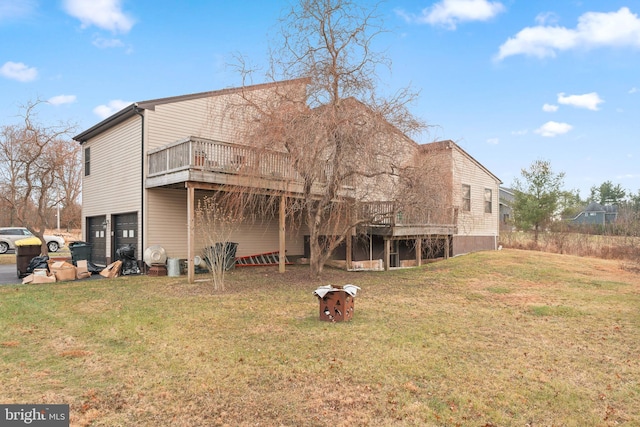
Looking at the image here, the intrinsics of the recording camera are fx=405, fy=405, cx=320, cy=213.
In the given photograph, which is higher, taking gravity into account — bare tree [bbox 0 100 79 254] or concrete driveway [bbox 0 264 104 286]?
bare tree [bbox 0 100 79 254]

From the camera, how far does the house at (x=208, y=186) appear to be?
10.6 meters

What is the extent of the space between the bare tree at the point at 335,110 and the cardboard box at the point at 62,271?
7.07 metres

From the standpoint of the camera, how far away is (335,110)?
31.3 feet

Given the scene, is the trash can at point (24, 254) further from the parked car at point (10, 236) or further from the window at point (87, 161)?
the parked car at point (10, 236)

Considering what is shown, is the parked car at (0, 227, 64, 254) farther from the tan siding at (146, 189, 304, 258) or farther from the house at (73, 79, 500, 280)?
the tan siding at (146, 189, 304, 258)

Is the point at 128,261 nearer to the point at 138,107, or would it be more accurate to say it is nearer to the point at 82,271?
the point at 82,271

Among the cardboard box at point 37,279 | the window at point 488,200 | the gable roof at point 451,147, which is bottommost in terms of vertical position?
the cardboard box at point 37,279

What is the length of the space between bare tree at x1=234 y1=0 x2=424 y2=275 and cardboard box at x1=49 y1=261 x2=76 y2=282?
7072 mm

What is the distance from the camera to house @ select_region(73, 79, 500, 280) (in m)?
10.6

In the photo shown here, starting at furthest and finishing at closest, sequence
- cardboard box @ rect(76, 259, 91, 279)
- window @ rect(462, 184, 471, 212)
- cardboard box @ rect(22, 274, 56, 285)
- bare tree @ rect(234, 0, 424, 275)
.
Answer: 1. window @ rect(462, 184, 471, 212)
2. cardboard box @ rect(76, 259, 91, 279)
3. cardboard box @ rect(22, 274, 56, 285)
4. bare tree @ rect(234, 0, 424, 275)

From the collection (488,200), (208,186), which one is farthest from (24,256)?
(488,200)

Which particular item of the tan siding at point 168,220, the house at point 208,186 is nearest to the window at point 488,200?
the house at point 208,186

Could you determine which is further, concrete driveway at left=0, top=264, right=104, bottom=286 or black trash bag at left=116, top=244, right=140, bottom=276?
black trash bag at left=116, top=244, right=140, bottom=276

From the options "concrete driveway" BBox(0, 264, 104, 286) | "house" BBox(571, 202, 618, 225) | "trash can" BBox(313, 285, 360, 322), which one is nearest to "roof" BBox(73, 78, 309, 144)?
"concrete driveway" BBox(0, 264, 104, 286)
